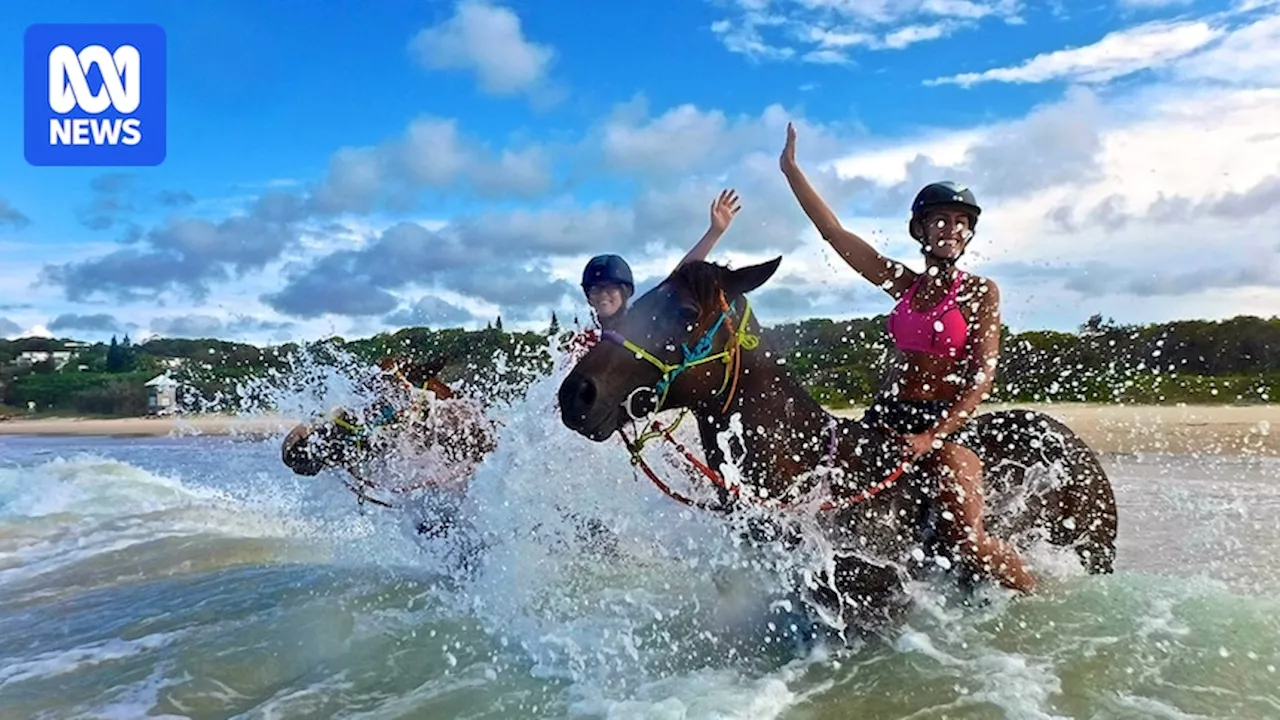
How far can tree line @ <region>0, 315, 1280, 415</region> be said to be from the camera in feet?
20.3

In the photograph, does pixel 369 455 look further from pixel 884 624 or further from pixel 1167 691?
pixel 1167 691

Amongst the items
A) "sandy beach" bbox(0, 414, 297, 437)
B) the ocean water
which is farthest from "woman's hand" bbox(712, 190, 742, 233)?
"sandy beach" bbox(0, 414, 297, 437)

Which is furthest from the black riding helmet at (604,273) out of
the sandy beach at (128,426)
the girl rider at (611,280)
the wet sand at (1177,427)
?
the sandy beach at (128,426)

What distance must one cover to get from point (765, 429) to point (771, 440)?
0.05 metres

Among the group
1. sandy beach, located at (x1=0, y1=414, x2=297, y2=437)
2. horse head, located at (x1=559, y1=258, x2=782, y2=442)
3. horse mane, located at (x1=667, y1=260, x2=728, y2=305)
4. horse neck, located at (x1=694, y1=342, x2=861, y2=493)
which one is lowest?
horse neck, located at (x1=694, y1=342, x2=861, y2=493)

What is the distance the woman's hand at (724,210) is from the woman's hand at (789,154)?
991 millimetres

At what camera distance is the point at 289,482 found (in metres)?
12.5

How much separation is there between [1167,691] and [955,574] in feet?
3.04

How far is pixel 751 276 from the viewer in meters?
3.86

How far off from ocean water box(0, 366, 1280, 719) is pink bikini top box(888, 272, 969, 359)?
1146 millimetres

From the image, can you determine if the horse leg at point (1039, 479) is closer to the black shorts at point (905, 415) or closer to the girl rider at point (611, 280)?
the black shorts at point (905, 415)


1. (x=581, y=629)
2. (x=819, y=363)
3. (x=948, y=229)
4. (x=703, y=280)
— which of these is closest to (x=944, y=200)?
(x=948, y=229)

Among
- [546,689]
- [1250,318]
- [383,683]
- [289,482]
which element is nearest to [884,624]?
[546,689]

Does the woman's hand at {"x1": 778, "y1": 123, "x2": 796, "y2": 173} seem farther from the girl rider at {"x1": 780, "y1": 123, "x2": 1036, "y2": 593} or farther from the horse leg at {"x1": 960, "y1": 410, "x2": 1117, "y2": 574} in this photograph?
the horse leg at {"x1": 960, "y1": 410, "x2": 1117, "y2": 574}
